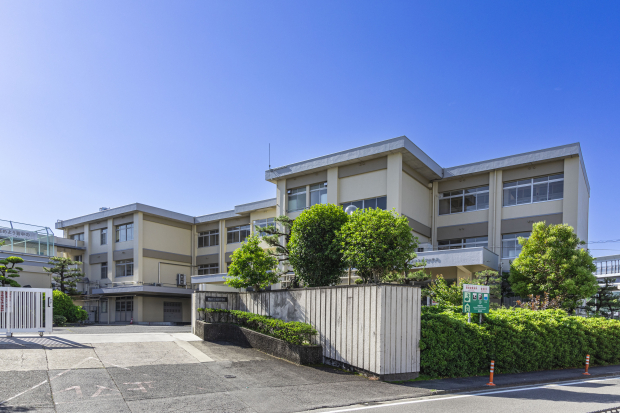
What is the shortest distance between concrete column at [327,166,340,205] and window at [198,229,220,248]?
17047mm

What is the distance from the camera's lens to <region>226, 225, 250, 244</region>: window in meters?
40.5

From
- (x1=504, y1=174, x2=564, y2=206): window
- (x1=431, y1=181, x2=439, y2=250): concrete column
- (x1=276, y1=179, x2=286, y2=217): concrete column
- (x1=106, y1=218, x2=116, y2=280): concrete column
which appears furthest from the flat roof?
(x1=106, y1=218, x2=116, y2=280): concrete column

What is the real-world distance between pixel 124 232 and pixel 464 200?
28.9 meters

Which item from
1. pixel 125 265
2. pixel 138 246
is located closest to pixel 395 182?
pixel 138 246

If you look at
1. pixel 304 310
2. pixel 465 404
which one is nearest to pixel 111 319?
pixel 304 310

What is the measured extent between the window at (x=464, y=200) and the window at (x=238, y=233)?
57.0 feet

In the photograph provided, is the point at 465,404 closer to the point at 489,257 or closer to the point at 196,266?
the point at 489,257

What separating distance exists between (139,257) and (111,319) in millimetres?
6999

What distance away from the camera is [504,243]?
2769 centimetres

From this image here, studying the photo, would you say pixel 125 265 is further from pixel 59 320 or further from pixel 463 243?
pixel 463 243

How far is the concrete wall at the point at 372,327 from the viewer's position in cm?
1209

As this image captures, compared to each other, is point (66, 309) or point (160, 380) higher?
point (160, 380)

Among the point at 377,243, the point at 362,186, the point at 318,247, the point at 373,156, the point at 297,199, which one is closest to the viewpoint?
the point at 377,243

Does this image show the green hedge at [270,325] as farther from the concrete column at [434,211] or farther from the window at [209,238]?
the window at [209,238]
